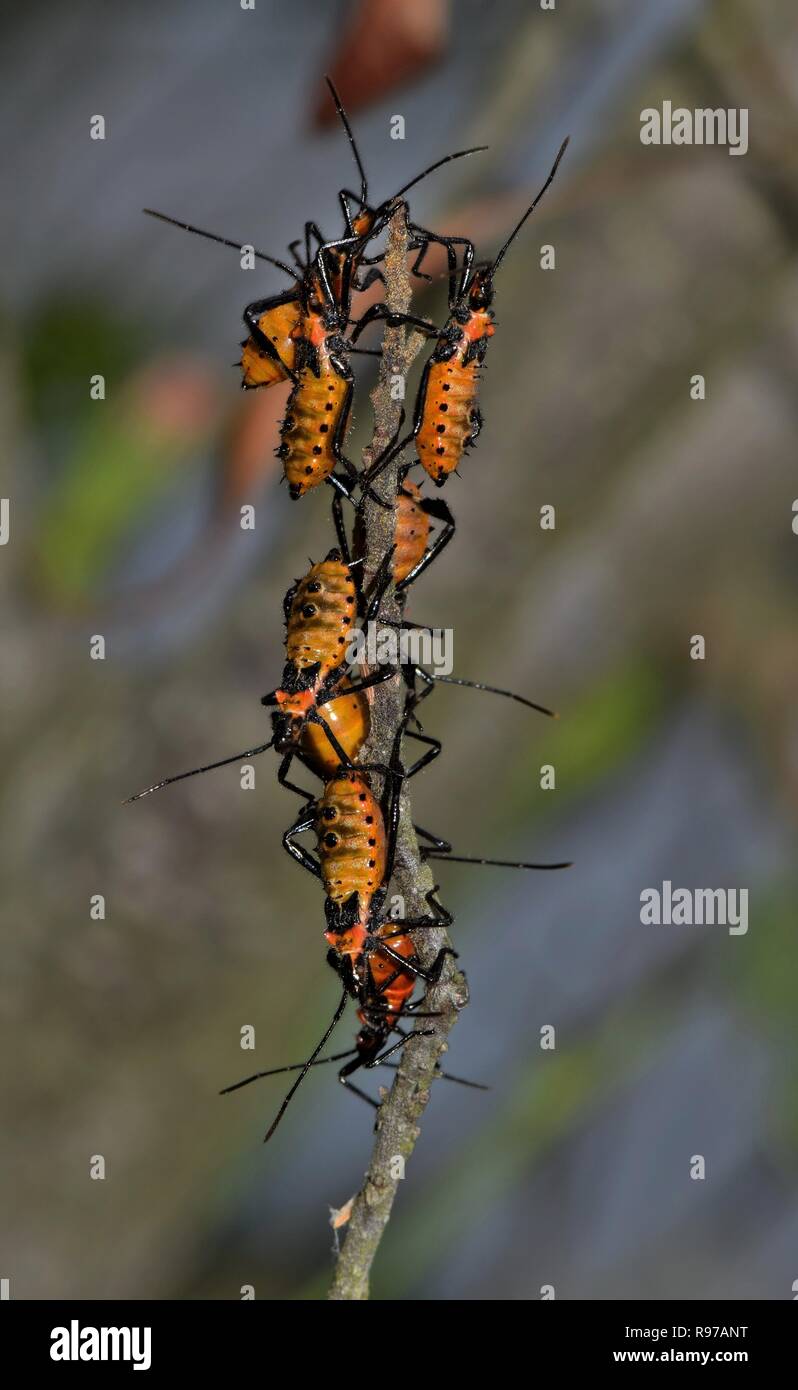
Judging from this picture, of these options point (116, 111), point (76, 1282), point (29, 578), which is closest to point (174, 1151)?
point (76, 1282)

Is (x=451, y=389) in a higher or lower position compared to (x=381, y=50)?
lower

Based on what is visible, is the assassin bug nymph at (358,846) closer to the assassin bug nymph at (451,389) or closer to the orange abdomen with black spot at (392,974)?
the orange abdomen with black spot at (392,974)

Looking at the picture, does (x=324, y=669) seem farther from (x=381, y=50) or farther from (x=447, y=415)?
(x=381, y=50)

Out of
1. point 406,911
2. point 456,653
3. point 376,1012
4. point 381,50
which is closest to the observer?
point 406,911

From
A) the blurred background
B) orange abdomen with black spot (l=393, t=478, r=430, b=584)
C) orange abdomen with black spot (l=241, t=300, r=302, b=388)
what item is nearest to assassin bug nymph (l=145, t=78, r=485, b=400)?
orange abdomen with black spot (l=241, t=300, r=302, b=388)

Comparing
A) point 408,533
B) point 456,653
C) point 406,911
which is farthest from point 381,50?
point 406,911

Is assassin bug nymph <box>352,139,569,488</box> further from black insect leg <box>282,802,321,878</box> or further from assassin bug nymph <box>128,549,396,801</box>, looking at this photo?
black insect leg <box>282,802,321,878</box>
